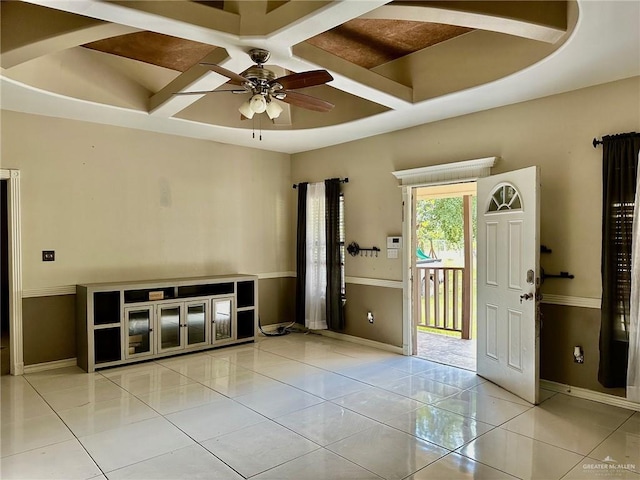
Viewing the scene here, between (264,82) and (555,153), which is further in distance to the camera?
(555,153)

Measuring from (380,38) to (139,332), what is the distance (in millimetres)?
3969

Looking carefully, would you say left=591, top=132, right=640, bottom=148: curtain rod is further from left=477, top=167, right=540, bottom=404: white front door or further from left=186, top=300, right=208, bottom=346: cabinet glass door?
left=186, top=300, right=208, bottom=346: cabinet glass door

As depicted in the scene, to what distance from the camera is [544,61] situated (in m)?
3.23

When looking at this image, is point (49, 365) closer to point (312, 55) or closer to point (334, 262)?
point (334, 262)

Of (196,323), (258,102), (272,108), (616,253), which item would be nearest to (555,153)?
(616,253)

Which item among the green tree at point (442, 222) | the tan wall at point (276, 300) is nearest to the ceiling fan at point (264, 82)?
the tan wall at point (276, 300)

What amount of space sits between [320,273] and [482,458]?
11.9 ft

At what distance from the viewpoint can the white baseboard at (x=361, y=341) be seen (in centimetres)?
533

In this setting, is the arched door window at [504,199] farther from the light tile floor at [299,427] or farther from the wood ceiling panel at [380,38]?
the light tile floor at [299,427]

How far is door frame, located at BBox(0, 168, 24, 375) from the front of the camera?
439cm

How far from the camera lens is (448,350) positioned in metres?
5.50

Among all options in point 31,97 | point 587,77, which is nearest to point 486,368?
point 587,77

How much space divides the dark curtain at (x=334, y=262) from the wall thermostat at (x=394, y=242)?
80 cm

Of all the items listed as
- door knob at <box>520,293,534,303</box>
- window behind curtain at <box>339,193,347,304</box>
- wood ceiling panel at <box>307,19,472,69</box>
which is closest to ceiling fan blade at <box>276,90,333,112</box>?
wood ceiling panel at <box>307,19,472,69</box>
